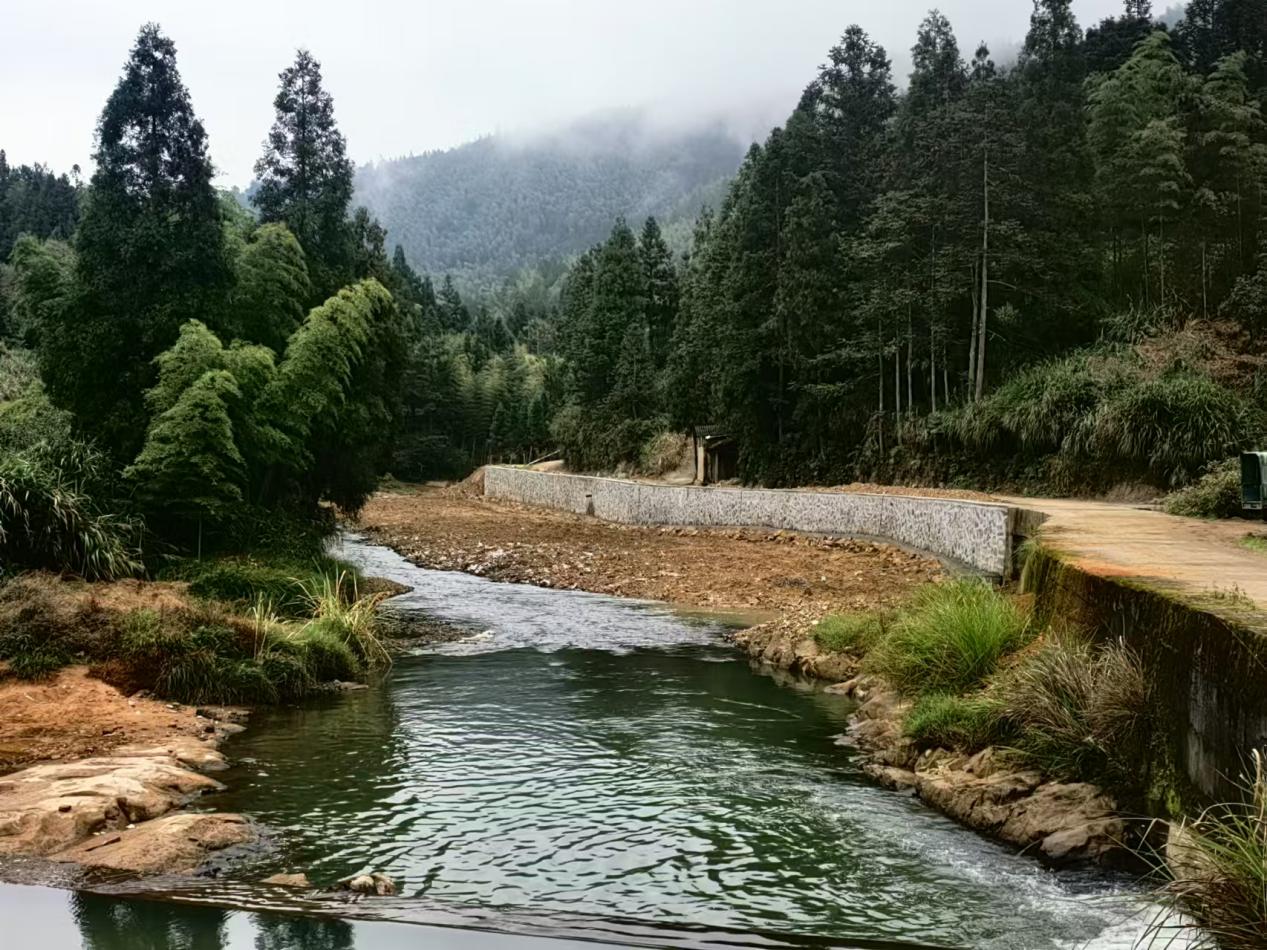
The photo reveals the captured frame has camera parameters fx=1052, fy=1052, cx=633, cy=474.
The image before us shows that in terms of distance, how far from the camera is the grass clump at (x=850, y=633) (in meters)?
13.4

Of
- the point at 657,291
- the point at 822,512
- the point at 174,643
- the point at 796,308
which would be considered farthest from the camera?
the point at 657,291

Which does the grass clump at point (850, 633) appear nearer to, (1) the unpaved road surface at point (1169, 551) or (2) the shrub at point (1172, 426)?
(1) the unpaved road surface at point (1169, 551)

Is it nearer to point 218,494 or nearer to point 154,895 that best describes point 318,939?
point 154,895

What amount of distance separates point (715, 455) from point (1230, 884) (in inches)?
1627

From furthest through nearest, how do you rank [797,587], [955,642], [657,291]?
[657,291] → [797,587] → [955,642]

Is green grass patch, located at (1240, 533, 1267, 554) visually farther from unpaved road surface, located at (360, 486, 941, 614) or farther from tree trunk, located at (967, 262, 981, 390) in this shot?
tree trunk, located at (967, 262, 981, 390)

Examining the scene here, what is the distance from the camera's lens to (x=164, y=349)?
1811 centimetres

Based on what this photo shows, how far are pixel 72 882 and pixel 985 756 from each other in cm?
643

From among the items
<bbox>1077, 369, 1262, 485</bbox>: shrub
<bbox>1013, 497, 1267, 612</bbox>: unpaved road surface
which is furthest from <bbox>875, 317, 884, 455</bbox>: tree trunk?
<bbox>1013, 497, 1267, 612</bbox>: unpaved road surface

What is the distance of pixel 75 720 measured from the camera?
9.97 meters

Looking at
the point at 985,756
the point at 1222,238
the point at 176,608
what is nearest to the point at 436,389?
the point at 1222,238

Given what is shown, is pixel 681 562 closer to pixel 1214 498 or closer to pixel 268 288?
pixel 268 288

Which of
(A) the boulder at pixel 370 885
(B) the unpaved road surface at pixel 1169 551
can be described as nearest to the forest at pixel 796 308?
(B) the unpaved road surface at pixel 1169 551

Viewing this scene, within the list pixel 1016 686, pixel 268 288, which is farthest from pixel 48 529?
pixel 1016 686
